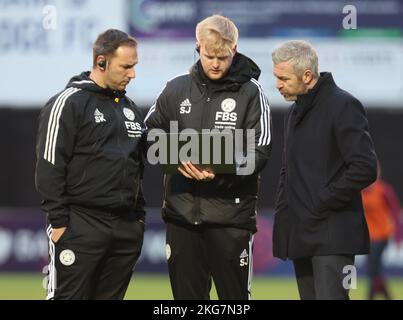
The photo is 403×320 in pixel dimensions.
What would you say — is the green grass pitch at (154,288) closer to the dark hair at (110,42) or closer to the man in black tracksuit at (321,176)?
the man in black tracksuit at (321,176)

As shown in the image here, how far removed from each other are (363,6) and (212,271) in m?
9.68

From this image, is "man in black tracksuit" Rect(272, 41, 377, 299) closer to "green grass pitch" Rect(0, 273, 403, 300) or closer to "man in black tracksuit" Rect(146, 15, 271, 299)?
"man in black tracksuit" Rect(146, 15, 271, 299)

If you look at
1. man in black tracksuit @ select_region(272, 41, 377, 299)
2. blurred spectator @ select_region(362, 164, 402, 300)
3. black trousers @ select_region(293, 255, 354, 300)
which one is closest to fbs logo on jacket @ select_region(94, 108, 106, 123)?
man in black tracksuit @ select_region(272, 41, 377, 299)

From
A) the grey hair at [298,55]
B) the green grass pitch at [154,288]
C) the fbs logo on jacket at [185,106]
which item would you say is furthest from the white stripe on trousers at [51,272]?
the green grass pitch at [154,288]

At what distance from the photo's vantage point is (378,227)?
37.4 ft

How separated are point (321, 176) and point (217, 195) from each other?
0.67m

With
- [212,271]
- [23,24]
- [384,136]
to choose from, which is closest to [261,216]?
[384,136]

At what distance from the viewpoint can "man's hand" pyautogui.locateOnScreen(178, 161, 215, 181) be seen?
5863 mm

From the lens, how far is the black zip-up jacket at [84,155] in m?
5.84

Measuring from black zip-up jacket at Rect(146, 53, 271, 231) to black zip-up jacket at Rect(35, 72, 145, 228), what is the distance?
1.07 ft

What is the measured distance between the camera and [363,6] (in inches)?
592
